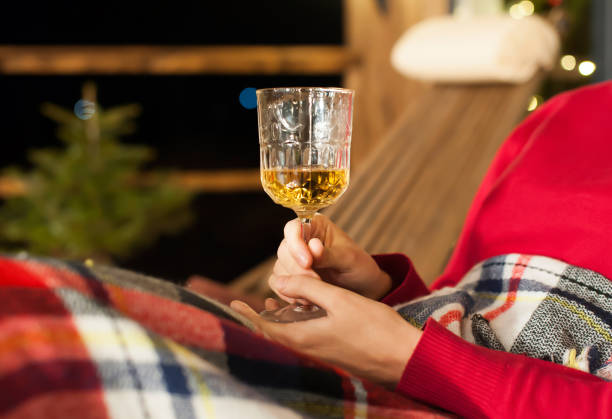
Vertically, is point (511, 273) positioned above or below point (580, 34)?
below

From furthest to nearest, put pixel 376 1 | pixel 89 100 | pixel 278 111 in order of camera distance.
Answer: pixel 89 100 → pixel 376 1 → pixel 278 111

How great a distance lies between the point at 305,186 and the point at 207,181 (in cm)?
292

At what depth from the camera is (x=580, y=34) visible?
3027 millimetres

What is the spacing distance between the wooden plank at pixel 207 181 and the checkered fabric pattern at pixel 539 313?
9.10ft

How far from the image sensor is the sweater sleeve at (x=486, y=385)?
626 mm

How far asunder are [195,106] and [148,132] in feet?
1.09

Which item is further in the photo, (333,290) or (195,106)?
(195,106)

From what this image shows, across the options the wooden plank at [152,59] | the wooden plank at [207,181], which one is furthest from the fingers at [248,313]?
the wooden plank at [207,181]

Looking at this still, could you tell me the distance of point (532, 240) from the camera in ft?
3.16

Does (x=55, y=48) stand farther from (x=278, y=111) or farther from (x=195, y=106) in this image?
(x=278, y=111)

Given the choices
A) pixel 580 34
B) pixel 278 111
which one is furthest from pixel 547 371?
pixel 580 34

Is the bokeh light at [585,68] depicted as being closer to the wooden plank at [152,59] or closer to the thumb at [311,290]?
the wooden plank at [152,59]

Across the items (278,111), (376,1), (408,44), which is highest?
(376,1)

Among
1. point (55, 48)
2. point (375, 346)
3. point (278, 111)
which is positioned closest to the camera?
point (375, 346)
